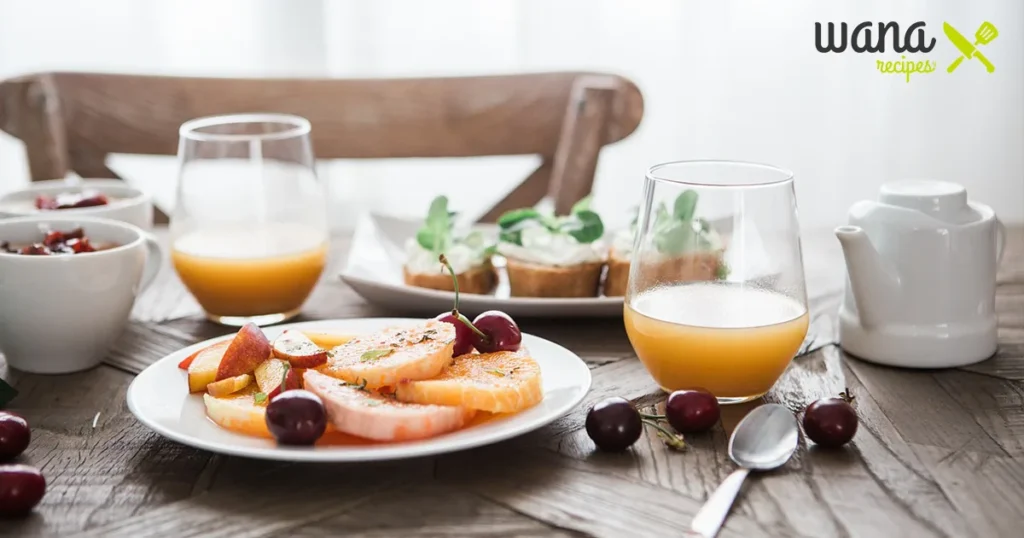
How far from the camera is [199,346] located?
1.14 meters

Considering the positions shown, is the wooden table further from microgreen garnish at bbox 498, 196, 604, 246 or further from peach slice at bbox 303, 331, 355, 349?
microgreen garnish at bbox 498, 196, 604, 246

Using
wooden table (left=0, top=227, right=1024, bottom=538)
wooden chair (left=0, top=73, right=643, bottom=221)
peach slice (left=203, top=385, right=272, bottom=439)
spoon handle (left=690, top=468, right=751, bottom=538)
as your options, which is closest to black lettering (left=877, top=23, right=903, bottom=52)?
wooden chair (left=0, top=73, right=643, bottom=221)

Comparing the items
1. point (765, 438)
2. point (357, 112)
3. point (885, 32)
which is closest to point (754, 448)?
point (765, 438)

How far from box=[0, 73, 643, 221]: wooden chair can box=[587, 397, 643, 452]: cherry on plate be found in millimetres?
1209

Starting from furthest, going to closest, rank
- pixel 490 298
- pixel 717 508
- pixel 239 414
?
pixel 490 298 < pixel 239 414 < pixel 717 508

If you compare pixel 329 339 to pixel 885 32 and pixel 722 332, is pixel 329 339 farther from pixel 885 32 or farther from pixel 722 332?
pixel 885 32

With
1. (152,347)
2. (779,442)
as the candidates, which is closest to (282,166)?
(152,347)

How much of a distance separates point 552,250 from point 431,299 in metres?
0.18

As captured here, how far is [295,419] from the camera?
2.87 feet

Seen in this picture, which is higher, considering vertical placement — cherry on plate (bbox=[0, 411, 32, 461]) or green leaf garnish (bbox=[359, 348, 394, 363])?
green leaf garnish (bbox=[359, 348, 394, 363])

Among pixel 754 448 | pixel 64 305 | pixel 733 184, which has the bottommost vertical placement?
pixel 754 448

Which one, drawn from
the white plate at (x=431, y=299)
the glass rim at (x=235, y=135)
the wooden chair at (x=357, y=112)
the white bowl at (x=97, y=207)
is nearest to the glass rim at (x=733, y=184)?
the white plate at (x=431, y=299)

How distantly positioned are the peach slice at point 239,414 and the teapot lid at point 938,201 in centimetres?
73

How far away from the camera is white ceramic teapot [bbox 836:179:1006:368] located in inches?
46.8
